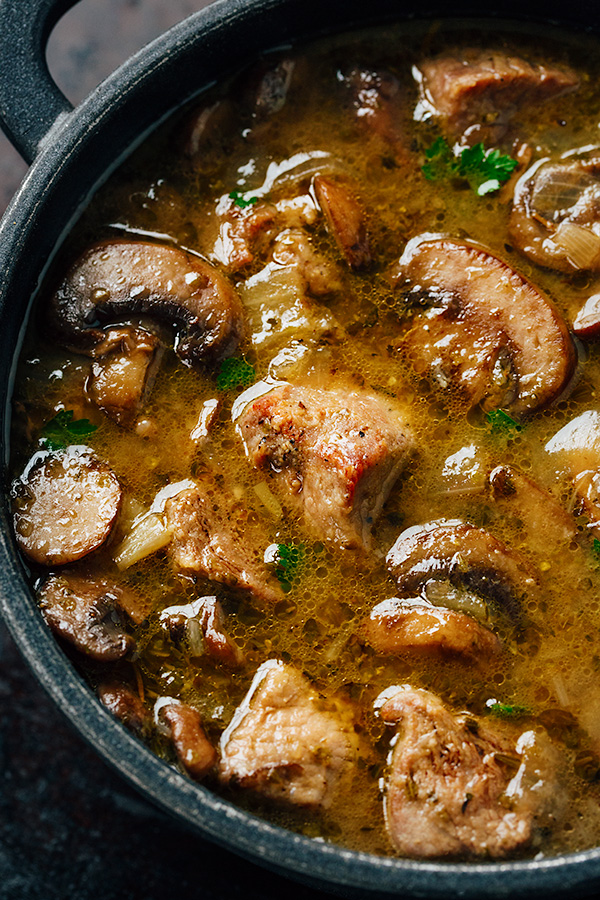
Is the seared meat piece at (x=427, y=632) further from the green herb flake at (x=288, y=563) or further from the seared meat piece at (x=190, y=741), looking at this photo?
the seared meat piece at (x=190, y=741)

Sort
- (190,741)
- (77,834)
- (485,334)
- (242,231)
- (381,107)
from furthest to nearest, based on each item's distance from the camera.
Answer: (77,834), (381,107), (242,231), (485,334), (190,741)

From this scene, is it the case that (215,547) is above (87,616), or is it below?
below

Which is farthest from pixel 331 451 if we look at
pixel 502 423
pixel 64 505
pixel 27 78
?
pixel 27 78

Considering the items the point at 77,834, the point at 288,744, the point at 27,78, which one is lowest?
the point at 77,834

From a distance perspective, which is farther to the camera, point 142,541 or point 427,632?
point 142,541

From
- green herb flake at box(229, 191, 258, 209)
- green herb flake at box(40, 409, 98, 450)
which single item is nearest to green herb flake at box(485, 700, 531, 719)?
green herb flake at box(40, 409, 98, 450)

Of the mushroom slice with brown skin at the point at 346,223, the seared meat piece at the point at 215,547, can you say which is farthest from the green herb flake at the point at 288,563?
the mushroom slice with brown skin at the point at 346,223

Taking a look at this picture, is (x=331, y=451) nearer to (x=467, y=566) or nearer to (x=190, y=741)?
(x=467, y=566)
